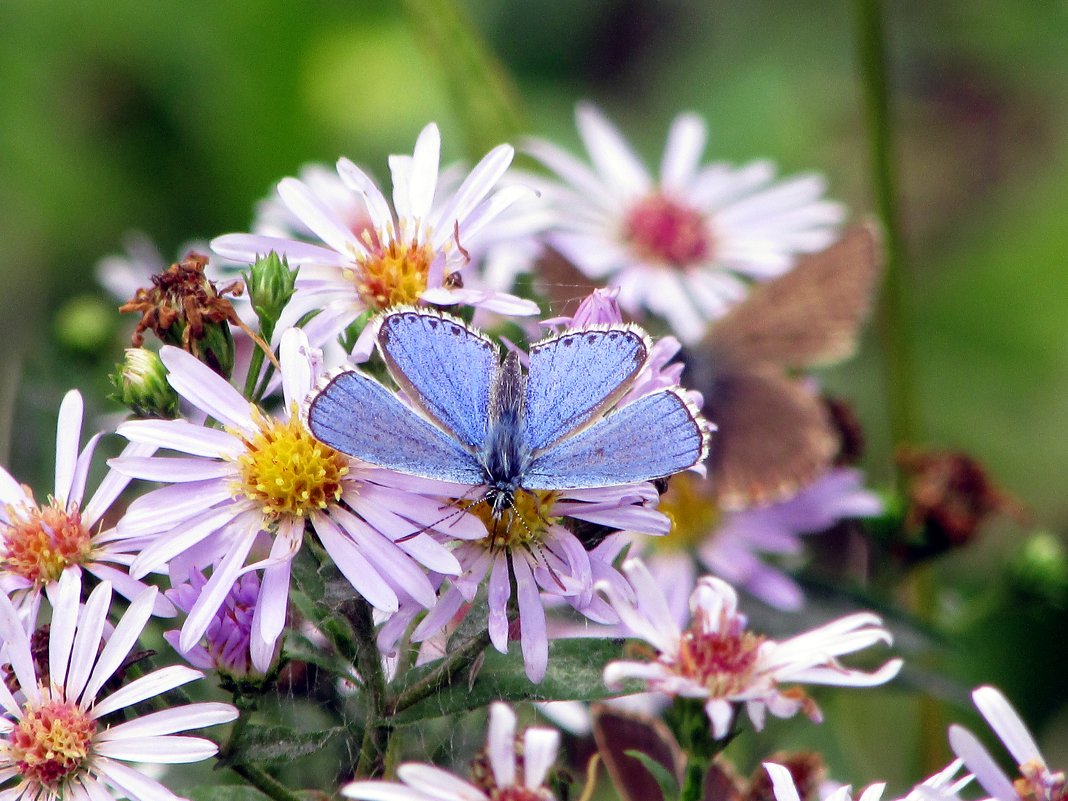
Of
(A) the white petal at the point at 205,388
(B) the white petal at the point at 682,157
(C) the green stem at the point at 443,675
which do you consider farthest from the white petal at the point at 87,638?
(B) the white petal at the point at 682,157

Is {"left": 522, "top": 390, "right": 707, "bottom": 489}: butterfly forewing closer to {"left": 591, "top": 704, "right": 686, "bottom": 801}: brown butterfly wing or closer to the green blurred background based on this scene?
{"left": 591, "top": 704, "right": 686, "bottom": 801}: brown butterfly wing

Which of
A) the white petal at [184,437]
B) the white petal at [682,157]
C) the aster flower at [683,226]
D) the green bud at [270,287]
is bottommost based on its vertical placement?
the white petal at [184,437]

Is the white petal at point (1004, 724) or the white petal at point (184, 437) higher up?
the white petal at point (184, 437)

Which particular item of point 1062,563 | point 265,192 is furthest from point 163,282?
point 265,192

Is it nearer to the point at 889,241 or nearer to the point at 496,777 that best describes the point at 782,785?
the point at 496,777

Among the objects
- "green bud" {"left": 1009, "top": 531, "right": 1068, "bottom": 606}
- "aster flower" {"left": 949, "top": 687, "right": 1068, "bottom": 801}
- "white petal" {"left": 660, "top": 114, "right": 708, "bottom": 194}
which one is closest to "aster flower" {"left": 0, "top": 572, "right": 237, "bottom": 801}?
"aster flower" {"left": 949, "top": 687, "right": 1068, "bottom": 801}

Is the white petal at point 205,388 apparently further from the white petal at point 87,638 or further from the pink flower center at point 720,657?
the pink flower center at point 720,657
